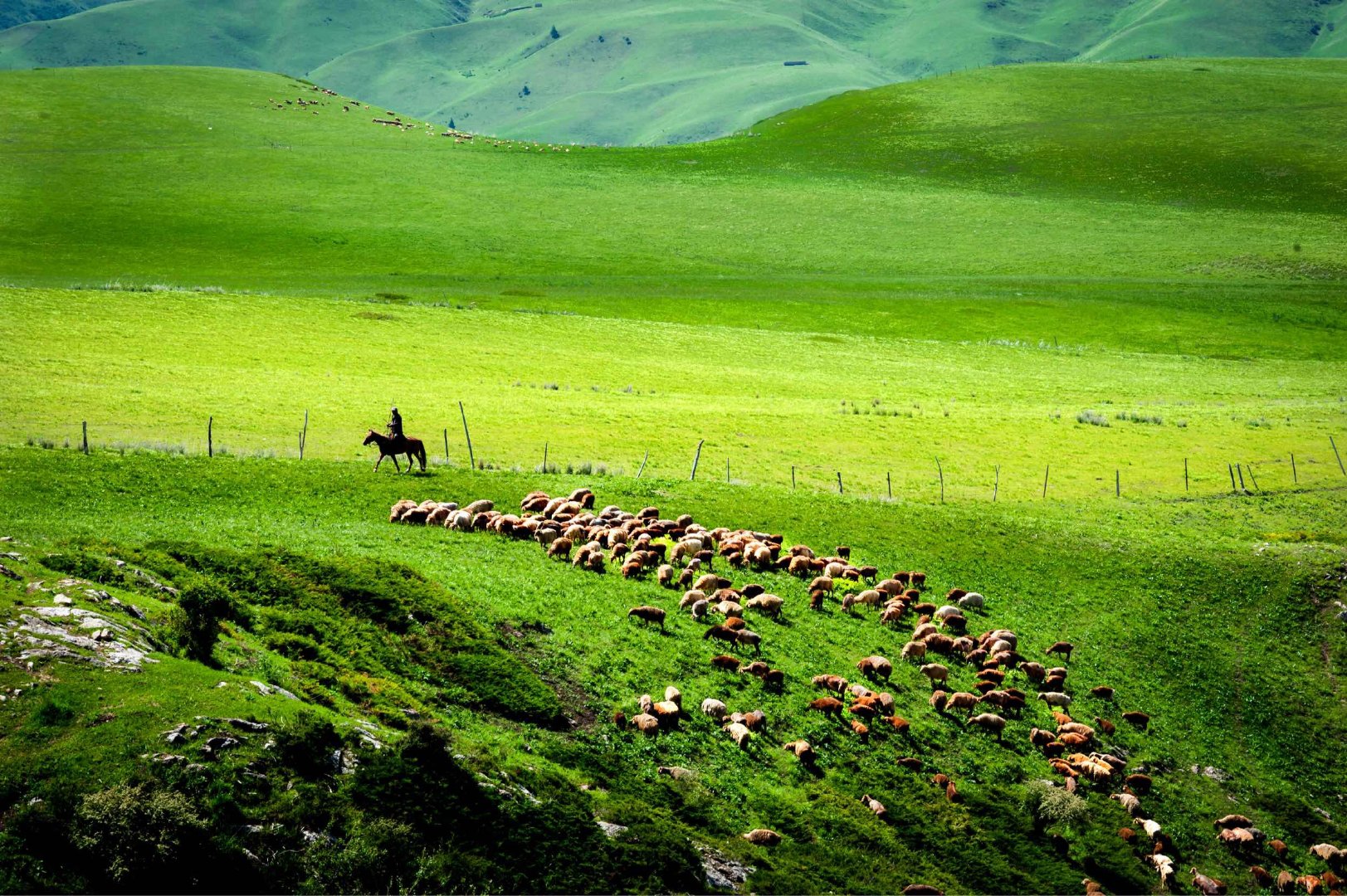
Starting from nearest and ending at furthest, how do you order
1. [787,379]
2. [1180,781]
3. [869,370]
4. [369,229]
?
[1180,781], [787,379], [869,370], [369,229]

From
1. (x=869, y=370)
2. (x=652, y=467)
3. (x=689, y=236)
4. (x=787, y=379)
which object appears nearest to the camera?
(x=652, y=467)

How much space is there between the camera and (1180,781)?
22984 mm

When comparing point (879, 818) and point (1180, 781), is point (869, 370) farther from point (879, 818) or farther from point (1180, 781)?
point (879, 818)

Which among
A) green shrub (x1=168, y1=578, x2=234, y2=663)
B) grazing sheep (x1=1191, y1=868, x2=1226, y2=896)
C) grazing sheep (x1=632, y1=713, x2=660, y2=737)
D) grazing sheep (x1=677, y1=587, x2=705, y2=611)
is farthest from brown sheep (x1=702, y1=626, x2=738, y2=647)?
green shrub (x1=168, y1=578, x2=234, y2=663)

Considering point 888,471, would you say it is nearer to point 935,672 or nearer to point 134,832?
point 935,672

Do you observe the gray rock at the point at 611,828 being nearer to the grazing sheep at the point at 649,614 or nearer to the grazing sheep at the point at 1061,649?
the grazing sheep at the point at 649,614

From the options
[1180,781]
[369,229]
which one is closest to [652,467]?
[1180,781]

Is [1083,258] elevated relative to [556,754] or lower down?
elevated

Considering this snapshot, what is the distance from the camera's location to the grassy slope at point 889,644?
17781mm

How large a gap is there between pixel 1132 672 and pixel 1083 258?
92090 millimetres

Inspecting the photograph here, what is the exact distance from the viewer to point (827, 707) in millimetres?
21391

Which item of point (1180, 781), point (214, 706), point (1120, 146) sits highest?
point (1120, 146)

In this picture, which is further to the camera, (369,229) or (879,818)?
(369,229)

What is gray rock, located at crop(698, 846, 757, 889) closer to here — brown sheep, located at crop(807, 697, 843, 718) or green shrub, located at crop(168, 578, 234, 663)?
brown sheep, located at crop(807, 697, 843, 718)
